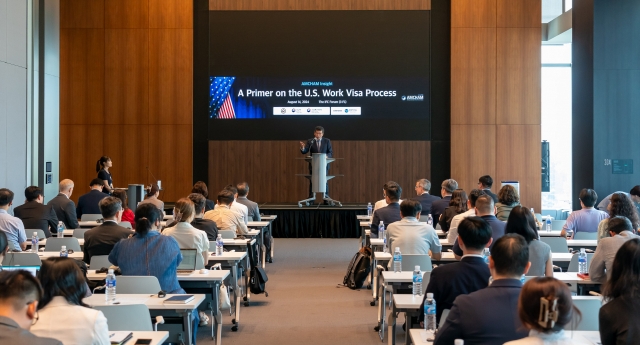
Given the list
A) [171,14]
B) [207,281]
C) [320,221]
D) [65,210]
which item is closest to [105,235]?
[207,281]

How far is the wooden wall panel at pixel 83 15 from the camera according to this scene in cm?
1571

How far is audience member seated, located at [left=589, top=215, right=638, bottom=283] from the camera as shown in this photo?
16.8 ft

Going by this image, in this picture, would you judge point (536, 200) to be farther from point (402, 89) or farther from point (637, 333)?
point (637, 333)

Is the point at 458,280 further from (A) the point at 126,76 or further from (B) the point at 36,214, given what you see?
(A) the point at 126,76

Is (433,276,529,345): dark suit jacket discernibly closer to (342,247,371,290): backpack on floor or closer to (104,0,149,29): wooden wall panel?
(342,247,371,290): backpack on floor

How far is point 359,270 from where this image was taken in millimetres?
8812

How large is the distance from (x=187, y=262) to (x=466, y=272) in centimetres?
267

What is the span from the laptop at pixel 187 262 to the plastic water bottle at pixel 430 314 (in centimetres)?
246

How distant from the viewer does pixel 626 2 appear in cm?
1267

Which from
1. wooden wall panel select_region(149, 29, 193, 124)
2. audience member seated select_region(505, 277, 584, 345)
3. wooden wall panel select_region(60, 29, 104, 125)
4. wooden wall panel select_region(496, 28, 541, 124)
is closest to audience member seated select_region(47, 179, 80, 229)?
wooden wall panel select_region(149, 29, 193, 124)

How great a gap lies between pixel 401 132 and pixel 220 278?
33.1ft

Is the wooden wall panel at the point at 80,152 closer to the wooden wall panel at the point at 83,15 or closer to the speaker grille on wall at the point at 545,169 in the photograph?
the wooden wall panel at the point at 83,15

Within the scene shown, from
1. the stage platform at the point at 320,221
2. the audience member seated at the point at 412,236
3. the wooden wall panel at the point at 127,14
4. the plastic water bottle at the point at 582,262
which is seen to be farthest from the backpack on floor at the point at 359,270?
the wooden wall panel at the point at 127,14

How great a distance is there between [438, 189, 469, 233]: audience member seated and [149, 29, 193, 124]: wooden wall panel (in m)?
8.25
